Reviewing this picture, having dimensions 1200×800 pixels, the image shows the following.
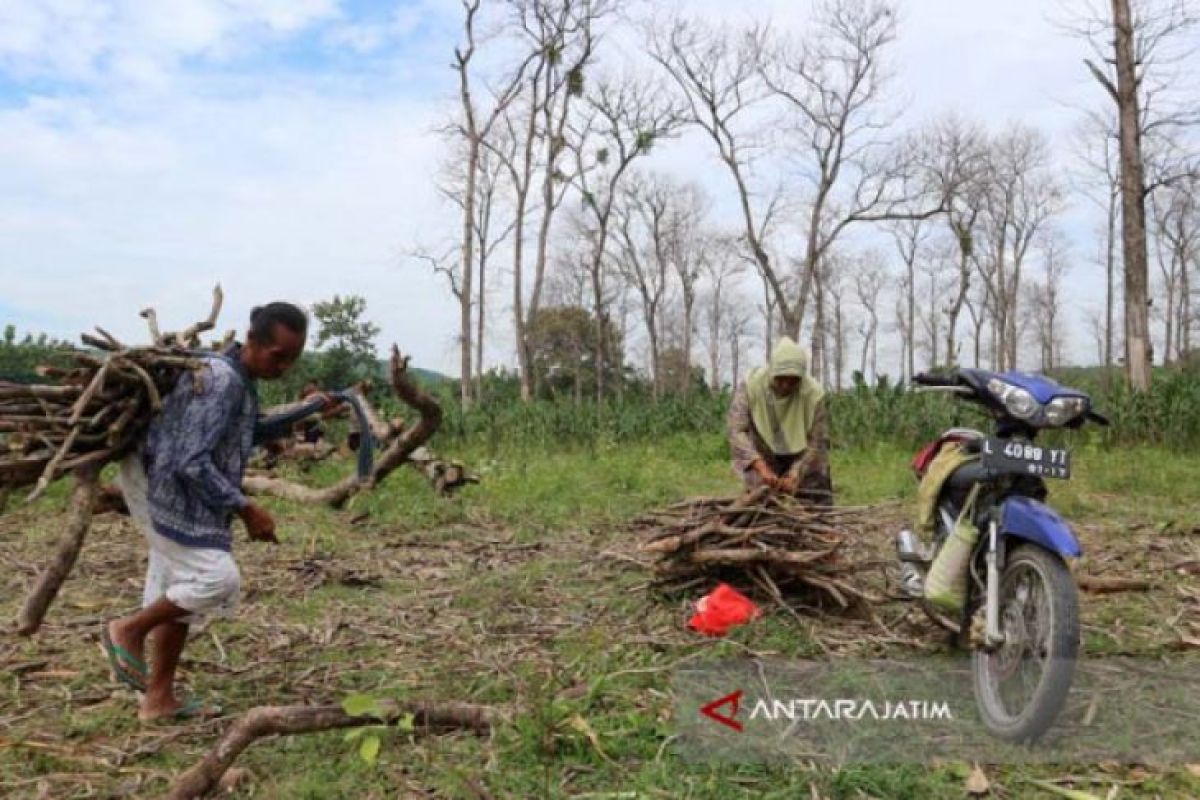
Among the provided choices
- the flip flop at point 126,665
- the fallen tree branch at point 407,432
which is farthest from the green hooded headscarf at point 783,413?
the flip flop at point 126,665

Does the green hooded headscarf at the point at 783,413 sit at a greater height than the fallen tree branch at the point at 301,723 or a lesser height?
greater

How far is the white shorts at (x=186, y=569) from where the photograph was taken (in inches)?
125

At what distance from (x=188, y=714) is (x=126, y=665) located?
0.30 m

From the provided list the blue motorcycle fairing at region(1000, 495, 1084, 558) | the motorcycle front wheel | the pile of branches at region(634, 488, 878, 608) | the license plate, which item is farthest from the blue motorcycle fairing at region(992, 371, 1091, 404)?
the pile of branches at region(634, 488, 878, 608)

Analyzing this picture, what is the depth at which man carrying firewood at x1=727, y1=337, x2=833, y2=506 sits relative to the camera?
485 cm

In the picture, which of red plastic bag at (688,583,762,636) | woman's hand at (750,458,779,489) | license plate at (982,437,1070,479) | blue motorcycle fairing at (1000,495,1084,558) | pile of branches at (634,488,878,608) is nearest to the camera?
blue motorcycle fairing at (1000,495,1084,558)

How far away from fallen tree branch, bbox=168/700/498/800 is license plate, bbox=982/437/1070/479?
1.98 m

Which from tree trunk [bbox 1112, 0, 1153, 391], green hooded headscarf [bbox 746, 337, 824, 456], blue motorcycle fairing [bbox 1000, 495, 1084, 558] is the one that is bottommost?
blue motorcycle fairing [bbox 1000, 495, 1084, 558]

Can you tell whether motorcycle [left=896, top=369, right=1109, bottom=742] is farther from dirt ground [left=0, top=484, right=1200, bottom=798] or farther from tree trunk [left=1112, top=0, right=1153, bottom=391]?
tree trunk [left=1112, top=0, right=1153, bottom=391]

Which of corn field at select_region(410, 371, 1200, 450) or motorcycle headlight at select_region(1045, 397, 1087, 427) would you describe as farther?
corn field at select_region(410, 371, 1200, 450)

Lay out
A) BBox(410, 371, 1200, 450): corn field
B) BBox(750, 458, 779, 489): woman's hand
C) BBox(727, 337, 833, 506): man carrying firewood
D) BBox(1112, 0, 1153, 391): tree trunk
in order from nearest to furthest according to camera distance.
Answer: BBox(750, 458, 779, 489): woman's hand → BBox(727, 337, 833, 506): man carrying firewood → BBox(410, 371, 1200, 450): corn field → BBox(1112, 0, 1153, 391): tree trunk

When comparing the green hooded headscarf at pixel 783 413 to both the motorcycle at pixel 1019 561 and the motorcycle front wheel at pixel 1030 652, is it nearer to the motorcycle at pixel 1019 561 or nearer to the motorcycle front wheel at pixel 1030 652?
the motorcycle at pixel 1019 561

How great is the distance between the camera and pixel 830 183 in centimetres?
2605

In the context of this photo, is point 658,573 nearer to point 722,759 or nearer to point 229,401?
point 722,759
